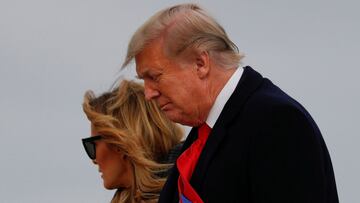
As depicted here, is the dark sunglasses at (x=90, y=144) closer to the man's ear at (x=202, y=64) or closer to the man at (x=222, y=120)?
the man at (x=222, y=120)

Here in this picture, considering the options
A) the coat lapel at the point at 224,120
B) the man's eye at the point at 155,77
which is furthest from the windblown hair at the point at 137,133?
the coat lapel at the point at 224,120

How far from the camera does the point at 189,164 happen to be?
556 centimetres

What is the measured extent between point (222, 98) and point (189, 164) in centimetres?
42

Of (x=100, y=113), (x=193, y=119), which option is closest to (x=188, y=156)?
(x=193, y=119)

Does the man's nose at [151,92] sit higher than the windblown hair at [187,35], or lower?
lower

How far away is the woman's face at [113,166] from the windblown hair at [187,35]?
1.75 meters

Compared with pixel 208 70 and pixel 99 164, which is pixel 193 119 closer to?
pixel 208 70

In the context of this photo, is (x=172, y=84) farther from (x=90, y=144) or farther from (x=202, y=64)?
(x=90, y=144)

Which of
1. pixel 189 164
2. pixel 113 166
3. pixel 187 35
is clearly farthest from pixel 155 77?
pixel 113 166

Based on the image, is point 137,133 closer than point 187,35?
No

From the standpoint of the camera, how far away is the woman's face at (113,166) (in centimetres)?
732

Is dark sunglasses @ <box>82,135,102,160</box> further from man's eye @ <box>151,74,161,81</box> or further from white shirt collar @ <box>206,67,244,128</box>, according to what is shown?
white shirt collar @ <box>206,67,244,128</box>

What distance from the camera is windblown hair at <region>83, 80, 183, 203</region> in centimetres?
718

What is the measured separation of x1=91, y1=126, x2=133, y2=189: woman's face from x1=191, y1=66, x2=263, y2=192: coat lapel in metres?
1.93
